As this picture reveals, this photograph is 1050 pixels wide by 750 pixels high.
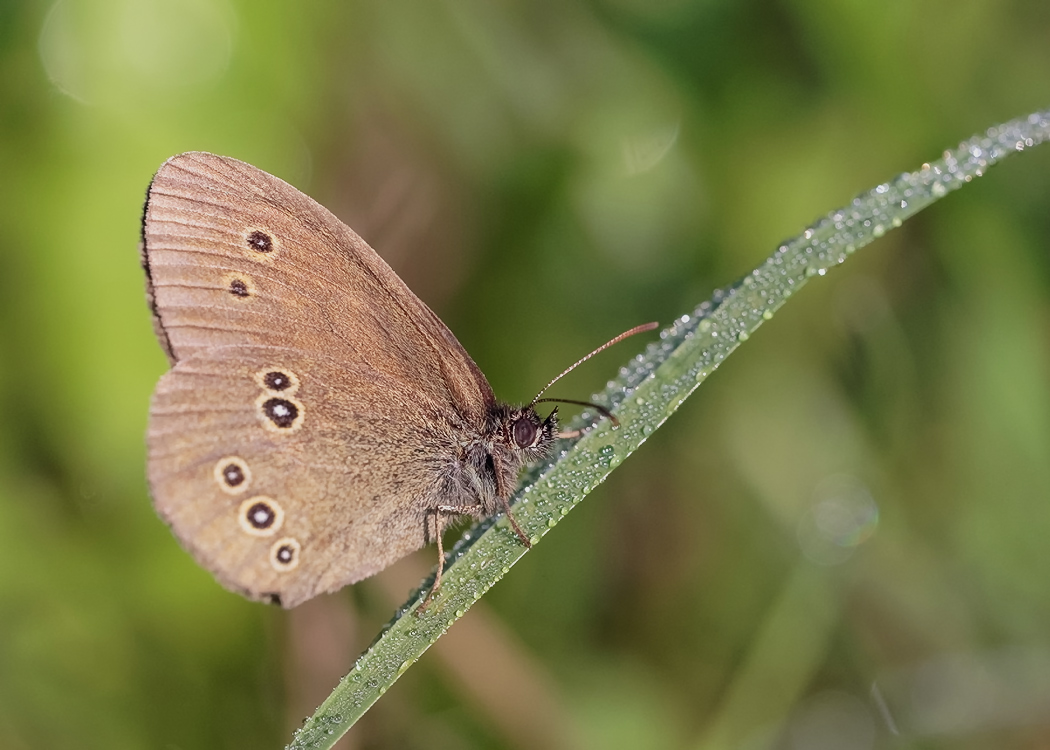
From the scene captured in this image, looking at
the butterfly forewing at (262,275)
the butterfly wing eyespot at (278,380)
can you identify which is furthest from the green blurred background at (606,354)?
the butterfly wing eyespot at (278,380)

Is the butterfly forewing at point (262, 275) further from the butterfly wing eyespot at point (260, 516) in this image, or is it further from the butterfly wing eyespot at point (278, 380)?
the butterfly wing eyespot at point (260, 516)

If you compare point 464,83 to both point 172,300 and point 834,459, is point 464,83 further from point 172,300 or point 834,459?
point 834,459

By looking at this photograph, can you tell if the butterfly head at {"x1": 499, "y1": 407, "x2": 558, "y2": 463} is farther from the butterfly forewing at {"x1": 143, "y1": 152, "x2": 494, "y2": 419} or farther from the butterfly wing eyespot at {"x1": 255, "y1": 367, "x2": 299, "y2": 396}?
the butterfly wing eyespot at {"x1": 255, "y1": 367, "x2": 299, "y2": 396}

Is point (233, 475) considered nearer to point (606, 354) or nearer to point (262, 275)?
point (262, 275)

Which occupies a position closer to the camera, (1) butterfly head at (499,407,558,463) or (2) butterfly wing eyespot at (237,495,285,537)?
(2) butterfly wing eyespot at (237,495,285,537)

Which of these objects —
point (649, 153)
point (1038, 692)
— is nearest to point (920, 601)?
point (1038, 692)

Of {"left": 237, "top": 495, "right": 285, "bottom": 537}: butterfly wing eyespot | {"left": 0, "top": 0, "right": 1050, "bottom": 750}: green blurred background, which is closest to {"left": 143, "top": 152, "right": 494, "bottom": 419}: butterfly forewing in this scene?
{"left": 237, "top": 495, "right": 285, "bottom": 537}: butterfly wing eyespot
